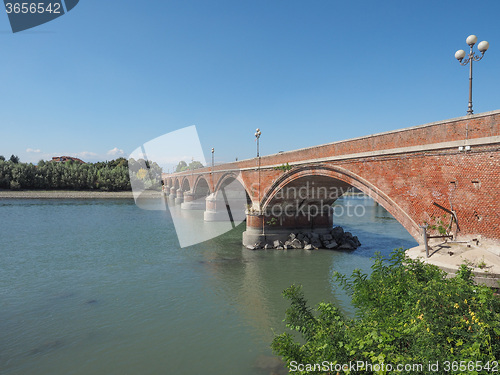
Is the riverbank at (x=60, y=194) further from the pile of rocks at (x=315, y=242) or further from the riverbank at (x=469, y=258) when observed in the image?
the riverbank at (x=469, y=258)

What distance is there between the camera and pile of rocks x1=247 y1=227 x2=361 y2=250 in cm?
2295

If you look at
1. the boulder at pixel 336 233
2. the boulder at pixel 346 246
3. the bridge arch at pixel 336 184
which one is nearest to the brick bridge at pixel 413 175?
the bridge arch at pixel 336 184

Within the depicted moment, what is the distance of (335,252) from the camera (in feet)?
72.7

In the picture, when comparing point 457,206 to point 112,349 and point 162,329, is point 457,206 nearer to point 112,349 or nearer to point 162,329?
point 162,329

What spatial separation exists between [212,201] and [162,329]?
27887 millimetres

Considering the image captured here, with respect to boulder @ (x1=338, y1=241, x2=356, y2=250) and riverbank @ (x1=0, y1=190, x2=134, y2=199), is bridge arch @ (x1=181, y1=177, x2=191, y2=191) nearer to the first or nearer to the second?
riverbank @ (x1=0, y1=190, x2=134, y2=199)

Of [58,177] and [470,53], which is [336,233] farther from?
[58,177]

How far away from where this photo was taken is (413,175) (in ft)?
37.4

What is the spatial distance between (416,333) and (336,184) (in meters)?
16.7

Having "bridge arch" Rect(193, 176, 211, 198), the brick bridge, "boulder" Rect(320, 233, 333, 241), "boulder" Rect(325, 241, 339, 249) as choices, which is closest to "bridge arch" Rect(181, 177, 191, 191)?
"bridge arch" Rect(193, 176, 211, 198)

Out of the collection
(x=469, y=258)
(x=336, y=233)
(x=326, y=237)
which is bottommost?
(x=326, y=237)

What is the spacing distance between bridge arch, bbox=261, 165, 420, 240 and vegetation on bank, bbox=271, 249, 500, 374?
17.8 feet

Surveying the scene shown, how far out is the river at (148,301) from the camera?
8992mm

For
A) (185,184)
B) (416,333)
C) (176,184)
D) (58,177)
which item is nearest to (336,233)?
(416,333)
